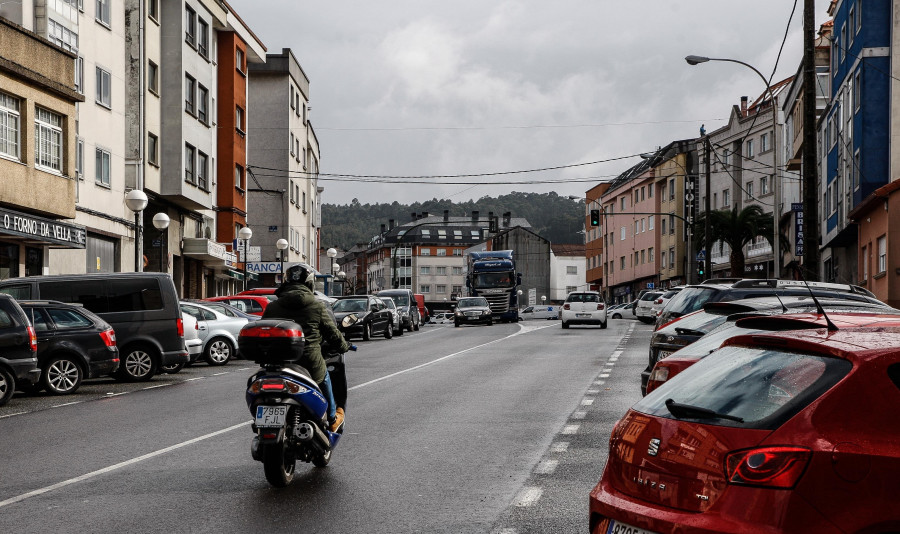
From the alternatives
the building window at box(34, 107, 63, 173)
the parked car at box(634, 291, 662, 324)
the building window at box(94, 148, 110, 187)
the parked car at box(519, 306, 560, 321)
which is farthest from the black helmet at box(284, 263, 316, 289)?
the parked car at box(519, 306, 560, 321)

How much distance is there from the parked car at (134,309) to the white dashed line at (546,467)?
12.4 m

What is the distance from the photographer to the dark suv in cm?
1614

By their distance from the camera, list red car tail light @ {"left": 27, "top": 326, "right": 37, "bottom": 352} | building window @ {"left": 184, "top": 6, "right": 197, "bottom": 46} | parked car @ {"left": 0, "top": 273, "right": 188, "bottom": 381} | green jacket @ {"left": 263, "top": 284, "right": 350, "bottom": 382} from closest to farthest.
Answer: green jacket @ {"left": 263, "top": 284, "right": 350, "bottom": 382} < red car tail light @ {"left": 27, "top": 326, "right": 37, "bottom": 352} < parked car @ {"left": 0, "top": 273, "right": 188, "bottom": 381} < building window @ {"left": 184, "top": 6, "right": 197, "bottom": 46}

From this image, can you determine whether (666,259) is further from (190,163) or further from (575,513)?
(575,513)

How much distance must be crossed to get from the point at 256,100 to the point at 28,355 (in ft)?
170

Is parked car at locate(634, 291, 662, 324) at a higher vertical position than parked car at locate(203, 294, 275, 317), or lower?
lower

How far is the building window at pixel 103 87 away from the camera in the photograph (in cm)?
3475

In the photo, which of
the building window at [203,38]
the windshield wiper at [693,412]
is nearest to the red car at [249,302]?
the building window at [203,38]

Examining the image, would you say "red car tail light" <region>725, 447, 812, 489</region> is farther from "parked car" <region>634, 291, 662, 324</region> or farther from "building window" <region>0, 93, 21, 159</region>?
"parked car" <region>634, 291, 662, 324</region>

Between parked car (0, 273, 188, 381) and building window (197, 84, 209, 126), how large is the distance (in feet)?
80.7

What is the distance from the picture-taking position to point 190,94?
43.2m

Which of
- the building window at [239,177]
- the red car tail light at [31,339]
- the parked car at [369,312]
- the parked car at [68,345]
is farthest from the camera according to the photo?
the building window at [239,177]

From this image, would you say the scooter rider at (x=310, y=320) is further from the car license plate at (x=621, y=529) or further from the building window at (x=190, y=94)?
the building window at (x=190, y=94)

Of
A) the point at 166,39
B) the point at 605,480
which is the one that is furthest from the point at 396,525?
the point at 166,39
